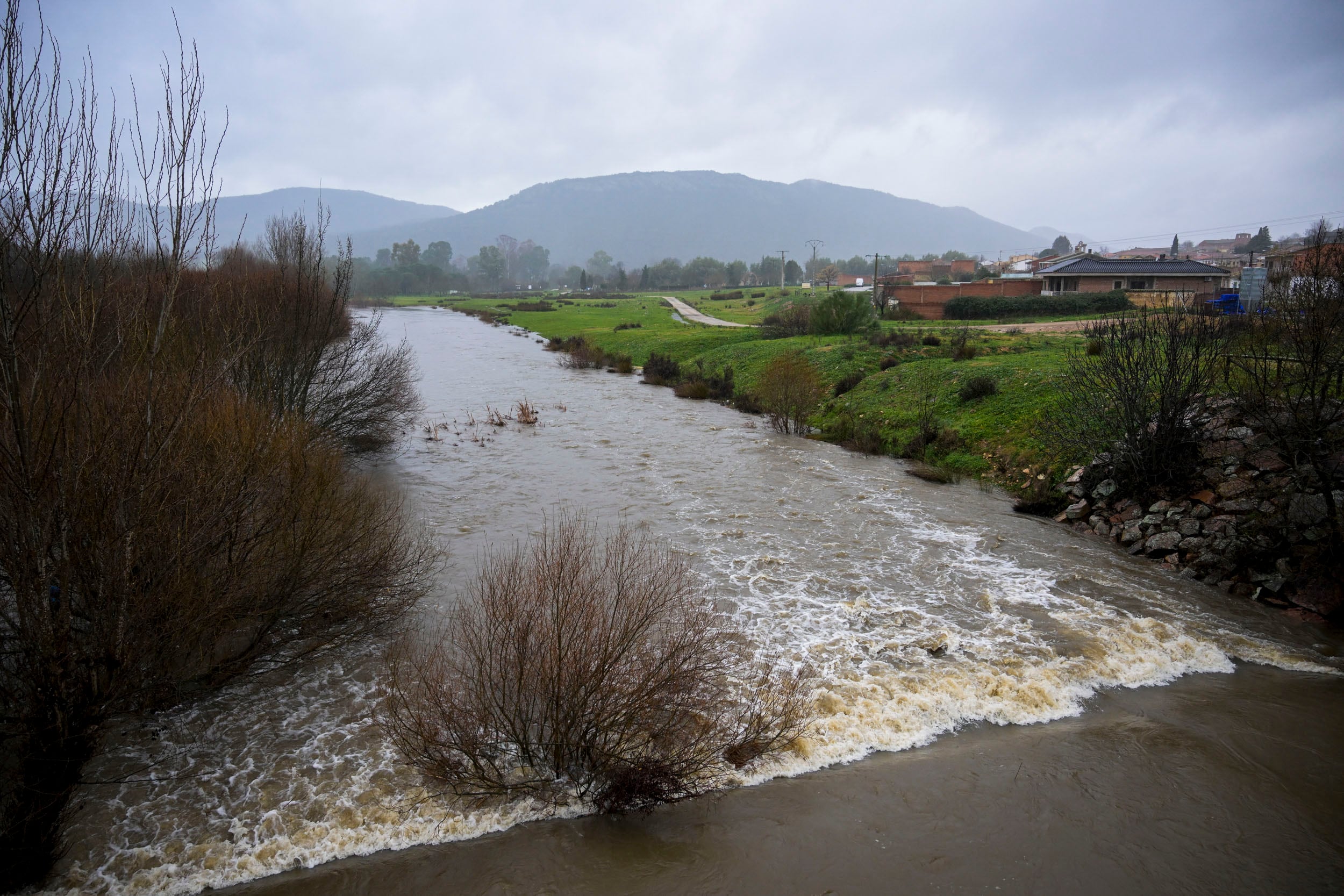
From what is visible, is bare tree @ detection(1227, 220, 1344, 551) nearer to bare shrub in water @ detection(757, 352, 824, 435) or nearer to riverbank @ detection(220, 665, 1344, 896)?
riverbank @ detection(220, 665, 1344, 896)

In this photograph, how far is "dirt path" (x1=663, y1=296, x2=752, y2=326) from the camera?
61.8 meters

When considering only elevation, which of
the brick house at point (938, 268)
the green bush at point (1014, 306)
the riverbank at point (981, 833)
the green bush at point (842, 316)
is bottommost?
the riverbank at point (981, 833)

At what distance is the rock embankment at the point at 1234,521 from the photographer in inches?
471

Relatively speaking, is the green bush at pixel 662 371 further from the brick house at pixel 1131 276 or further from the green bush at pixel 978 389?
the brick house at pixel 1131 276

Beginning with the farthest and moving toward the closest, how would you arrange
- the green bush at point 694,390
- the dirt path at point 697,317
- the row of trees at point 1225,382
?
1. the dirt path at point 697,317
2. the green bush at point 694,390
3. the row of trees at point 1225,382

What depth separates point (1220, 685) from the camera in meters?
10.0

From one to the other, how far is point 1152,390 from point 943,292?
41.3m

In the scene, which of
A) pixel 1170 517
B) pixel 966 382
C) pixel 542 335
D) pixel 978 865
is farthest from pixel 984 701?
pixel 542 335

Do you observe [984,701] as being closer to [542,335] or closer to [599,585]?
[599,585]

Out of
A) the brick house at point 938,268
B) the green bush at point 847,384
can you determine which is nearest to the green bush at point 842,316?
the green bush at point 847,384

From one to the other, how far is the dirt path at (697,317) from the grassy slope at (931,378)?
853 centimetres

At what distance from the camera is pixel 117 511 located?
252 inches

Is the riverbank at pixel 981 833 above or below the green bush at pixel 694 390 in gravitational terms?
below

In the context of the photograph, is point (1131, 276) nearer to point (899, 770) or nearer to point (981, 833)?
point (899, 770)
